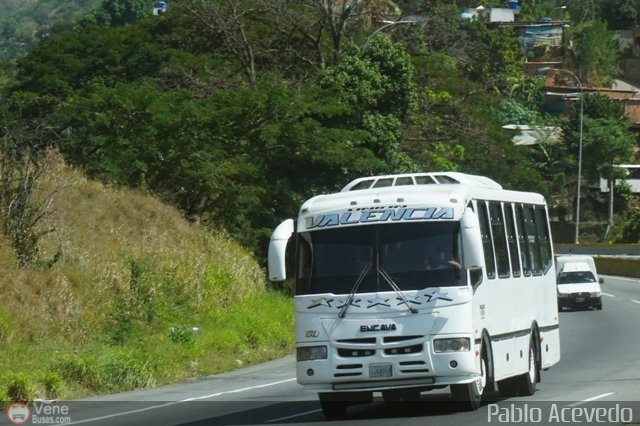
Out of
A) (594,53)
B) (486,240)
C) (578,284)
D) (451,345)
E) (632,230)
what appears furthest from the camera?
(594,53)

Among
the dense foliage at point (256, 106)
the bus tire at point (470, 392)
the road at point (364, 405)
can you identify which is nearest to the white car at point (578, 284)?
the dense foliage at point (256, 106)

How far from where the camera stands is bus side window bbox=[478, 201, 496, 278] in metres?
16.8

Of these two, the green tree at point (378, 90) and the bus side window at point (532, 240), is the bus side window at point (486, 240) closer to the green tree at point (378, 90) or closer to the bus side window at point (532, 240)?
the bus side window at point (532, 240)

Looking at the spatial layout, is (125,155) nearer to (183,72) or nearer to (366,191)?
(183,72)

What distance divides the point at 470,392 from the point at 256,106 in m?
25.0

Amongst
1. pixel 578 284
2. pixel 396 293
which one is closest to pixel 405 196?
pixel 396 293

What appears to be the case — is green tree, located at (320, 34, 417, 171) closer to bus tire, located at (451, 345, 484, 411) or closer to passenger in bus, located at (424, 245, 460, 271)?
bus tire, located at (451, 345, 484, 411)

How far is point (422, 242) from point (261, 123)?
24983 millimetres

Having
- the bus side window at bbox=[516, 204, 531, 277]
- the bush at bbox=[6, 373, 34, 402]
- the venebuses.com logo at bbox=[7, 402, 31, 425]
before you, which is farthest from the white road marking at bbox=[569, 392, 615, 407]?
the bush at bbox=[6, 373, 34, 402]

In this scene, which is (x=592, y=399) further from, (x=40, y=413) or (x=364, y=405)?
(x=40, y=413)

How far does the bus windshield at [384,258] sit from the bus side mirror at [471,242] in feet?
0.61

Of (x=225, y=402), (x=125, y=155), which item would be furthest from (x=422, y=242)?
(x=125, y=155)

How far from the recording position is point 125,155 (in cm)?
3719

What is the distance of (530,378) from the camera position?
18719 mm
